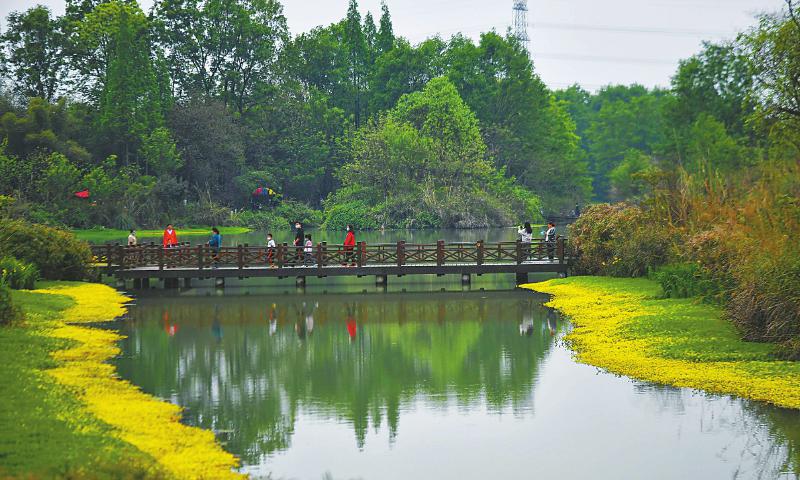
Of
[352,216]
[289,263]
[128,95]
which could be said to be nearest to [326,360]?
[289,263]

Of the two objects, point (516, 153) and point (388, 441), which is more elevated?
point (516, 153)

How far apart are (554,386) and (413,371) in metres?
3.43

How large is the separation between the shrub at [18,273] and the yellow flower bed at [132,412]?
13.9ft

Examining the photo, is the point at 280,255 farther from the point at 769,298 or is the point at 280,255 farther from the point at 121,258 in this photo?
the point at 769,298

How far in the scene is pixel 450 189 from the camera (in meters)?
80.6

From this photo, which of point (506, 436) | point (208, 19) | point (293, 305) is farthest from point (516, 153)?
point (506, 436)

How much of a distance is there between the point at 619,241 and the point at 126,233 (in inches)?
1706

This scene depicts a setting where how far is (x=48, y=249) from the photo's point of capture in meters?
33.9

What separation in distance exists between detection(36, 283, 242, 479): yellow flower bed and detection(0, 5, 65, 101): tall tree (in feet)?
184

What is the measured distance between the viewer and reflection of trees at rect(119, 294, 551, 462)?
17891 mm

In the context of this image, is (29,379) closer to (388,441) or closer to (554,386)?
(388,441)

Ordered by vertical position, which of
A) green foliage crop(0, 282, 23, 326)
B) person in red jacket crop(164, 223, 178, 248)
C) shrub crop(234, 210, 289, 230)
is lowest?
green foliage crop(0, 282, 23, 326)

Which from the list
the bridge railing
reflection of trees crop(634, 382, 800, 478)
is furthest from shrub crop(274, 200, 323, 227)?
reflection of trees crop(634, 382, 800, 478)

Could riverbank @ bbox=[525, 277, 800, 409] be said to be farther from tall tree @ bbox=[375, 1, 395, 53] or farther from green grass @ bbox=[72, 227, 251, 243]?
tall tree @ bbox=[375, 1, 395, 53]
